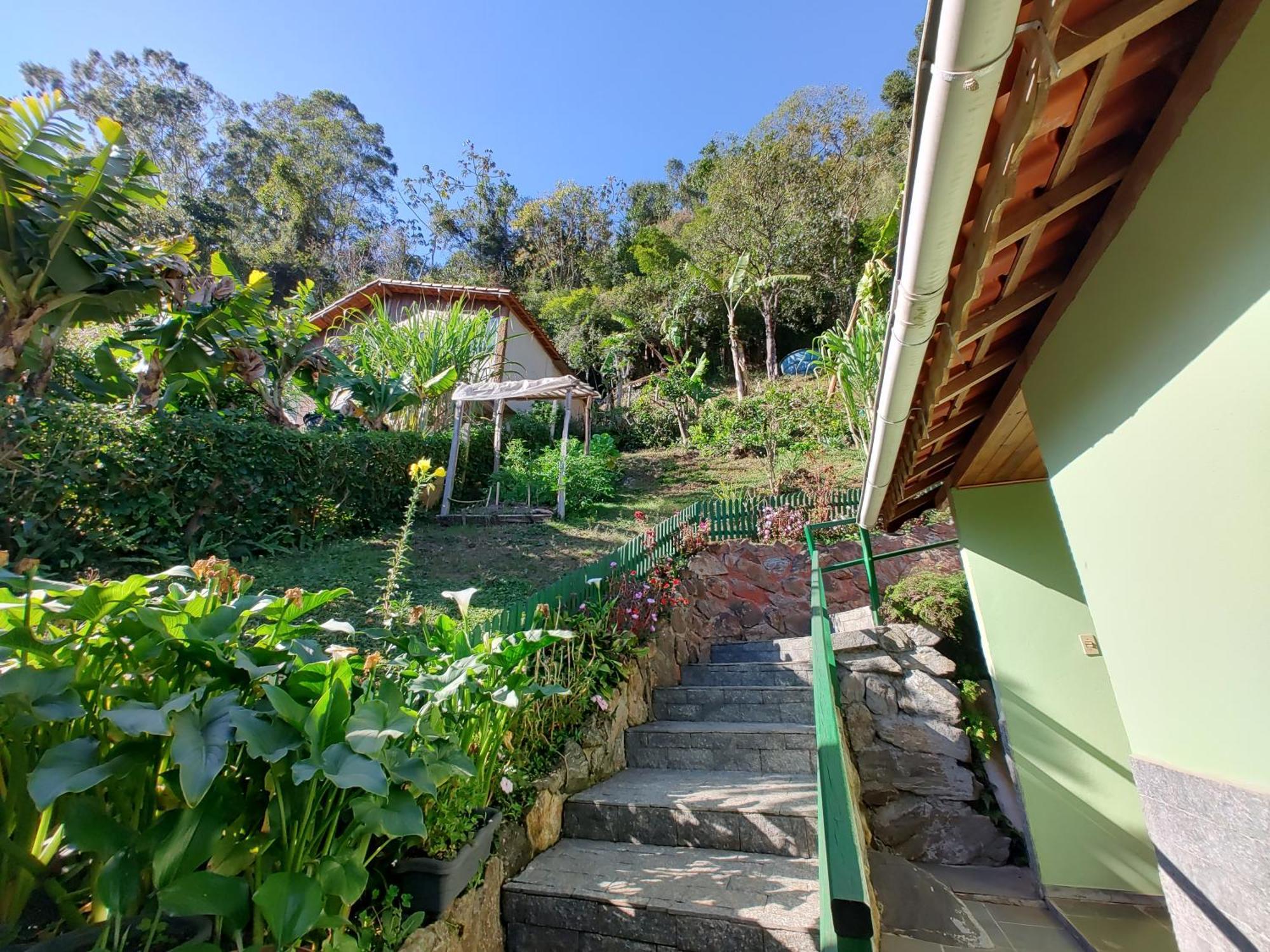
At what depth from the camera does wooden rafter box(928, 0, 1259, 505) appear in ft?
4.32

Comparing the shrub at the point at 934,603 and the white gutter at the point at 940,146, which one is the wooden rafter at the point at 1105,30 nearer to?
the white gutter at the point at 940,146

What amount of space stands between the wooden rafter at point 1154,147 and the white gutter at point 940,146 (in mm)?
629

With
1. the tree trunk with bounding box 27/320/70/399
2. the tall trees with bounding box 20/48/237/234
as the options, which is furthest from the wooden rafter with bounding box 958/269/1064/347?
the tall trees with bounding box 20/48/237/234

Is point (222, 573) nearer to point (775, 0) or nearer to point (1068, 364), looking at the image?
point (1068, 364)

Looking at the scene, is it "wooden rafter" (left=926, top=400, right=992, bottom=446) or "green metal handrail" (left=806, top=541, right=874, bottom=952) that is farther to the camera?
"wooden rafter" (left=926, top=400, right=992, bottom=446)

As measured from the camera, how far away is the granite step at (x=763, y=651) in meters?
5.75

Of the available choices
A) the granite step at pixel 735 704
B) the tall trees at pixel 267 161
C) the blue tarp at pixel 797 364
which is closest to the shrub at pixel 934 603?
the granite step at pixel 735 704

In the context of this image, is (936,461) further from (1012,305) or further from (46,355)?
(46,355)

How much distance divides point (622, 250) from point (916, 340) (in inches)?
1025

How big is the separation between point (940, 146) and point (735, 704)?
174 inches

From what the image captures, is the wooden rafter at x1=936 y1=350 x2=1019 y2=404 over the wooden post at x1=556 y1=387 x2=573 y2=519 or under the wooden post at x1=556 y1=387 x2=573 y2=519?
under

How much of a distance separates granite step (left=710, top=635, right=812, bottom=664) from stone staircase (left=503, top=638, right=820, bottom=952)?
1195 millimetres

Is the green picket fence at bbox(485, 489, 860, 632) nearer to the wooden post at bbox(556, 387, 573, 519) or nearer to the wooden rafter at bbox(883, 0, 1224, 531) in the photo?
the wooden post at bbox(556, 387, 573, 519)

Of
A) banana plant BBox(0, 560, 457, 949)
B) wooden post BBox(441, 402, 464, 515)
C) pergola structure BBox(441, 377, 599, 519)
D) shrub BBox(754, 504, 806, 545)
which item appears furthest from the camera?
pergola structure BBox(441, 377, 599, 519)
